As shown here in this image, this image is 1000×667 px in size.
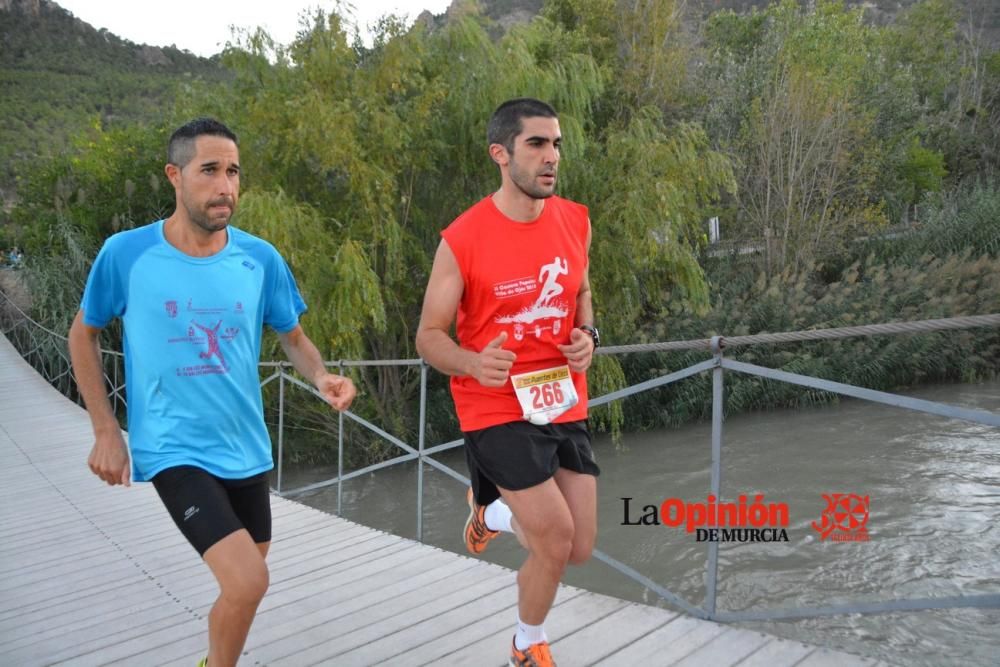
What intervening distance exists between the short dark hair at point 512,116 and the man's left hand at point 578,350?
1.84 feet

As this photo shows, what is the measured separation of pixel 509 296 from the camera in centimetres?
228

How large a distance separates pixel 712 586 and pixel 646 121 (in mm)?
8453

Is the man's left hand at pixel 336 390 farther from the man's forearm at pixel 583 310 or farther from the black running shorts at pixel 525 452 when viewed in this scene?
the man's forearm at pixel 583 310

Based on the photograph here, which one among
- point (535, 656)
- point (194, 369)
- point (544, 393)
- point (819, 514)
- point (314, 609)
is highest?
point (194, 369)

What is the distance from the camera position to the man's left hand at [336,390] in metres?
2.36

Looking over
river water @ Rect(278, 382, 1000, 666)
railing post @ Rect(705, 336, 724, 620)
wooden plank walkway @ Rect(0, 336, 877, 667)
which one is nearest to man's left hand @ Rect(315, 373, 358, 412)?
wooden plank walkway @ Rect(0, 336, 877, 667)

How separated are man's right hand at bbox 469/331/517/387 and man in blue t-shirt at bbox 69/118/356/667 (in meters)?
0.58

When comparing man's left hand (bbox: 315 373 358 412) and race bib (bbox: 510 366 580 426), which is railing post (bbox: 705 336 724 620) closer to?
race bib (bbox: 510 366 580 426)

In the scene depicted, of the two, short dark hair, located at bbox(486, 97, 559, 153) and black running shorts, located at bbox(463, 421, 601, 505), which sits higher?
short dark hair, located at bbox(486, 97, 559, 153)

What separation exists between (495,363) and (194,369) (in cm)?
76

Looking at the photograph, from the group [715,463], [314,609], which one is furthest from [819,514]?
[314,609]

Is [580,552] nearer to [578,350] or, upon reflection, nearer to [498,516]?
[498,516]

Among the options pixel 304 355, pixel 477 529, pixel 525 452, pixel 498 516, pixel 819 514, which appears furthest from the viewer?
pixel 819 514

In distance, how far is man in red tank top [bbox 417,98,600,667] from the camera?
89.2 inches
